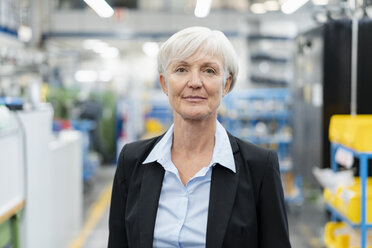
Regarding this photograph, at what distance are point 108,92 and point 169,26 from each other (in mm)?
5954

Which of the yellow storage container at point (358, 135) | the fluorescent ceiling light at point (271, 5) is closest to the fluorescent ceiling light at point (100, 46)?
the fluorescent ceiling light at point (271, 5)

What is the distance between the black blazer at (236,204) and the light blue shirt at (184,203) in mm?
26

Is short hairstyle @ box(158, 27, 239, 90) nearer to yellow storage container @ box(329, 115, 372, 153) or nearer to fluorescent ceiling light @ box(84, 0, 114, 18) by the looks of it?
yellow storage container @ box(329, 115, 372, 153)

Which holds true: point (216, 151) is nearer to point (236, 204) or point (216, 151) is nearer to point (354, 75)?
point (236, 204)

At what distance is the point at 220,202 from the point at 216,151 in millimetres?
184

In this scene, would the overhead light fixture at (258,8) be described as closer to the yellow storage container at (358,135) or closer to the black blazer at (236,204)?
the yellow storage container at (358,135)

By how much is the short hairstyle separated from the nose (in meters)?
0.07

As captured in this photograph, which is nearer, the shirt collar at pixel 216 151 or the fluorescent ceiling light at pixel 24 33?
the shirt collar at pixel 216 151

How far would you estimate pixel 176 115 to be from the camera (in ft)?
5.49

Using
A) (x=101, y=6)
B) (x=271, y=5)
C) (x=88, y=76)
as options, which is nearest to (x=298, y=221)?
(x=101, y=6)

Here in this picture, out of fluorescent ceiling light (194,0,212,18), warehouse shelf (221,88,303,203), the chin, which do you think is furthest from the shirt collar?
warehouse shelf (221,88,303,203)

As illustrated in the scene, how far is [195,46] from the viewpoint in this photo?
1.52 meters

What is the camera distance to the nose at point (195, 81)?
5.04ft

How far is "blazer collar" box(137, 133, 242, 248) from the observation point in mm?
1537
